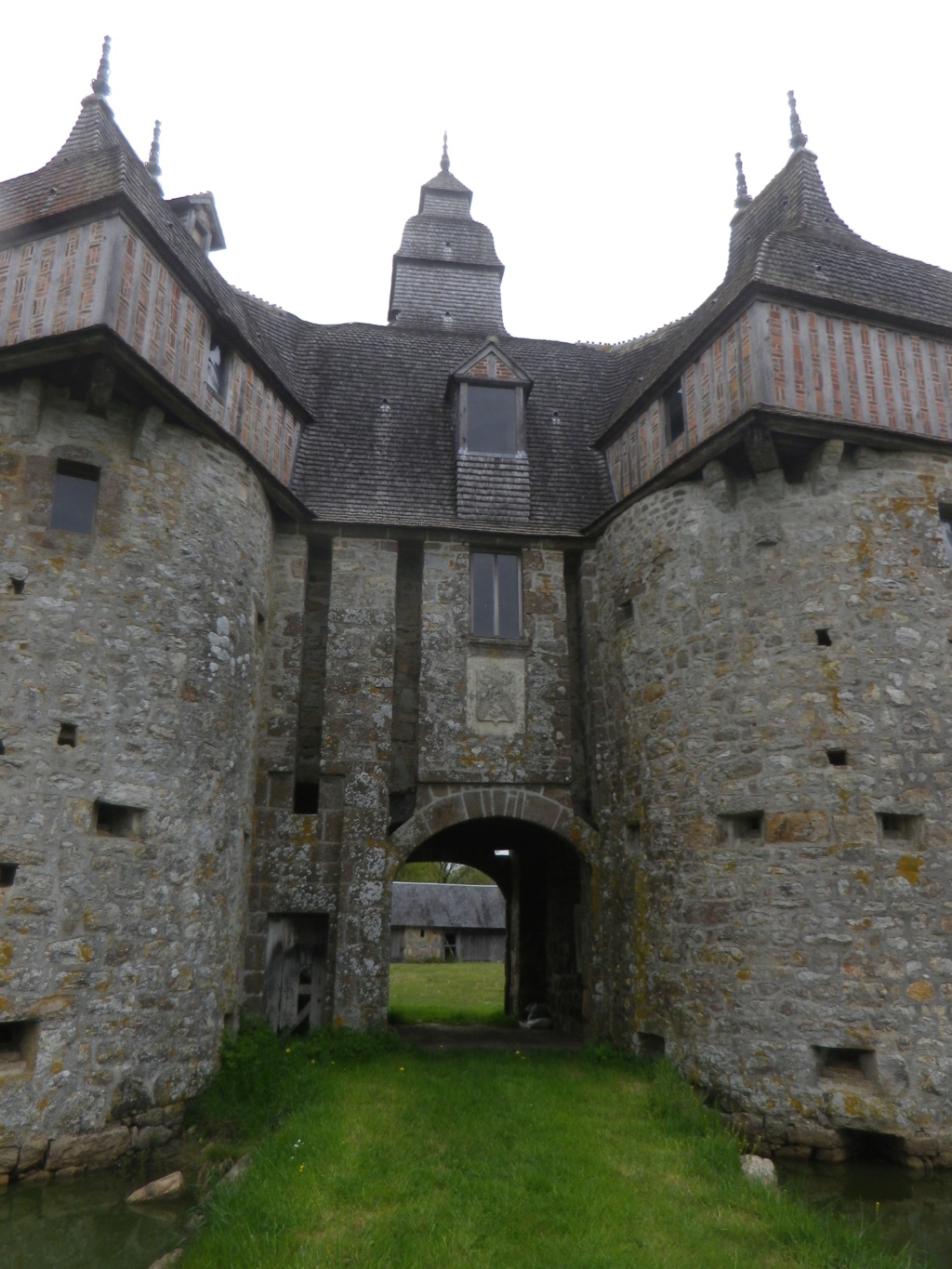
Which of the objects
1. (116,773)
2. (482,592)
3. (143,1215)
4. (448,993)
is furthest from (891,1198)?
(448,993)

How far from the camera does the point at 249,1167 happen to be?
7031 millimetres

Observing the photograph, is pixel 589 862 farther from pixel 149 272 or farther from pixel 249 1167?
pixel 149 272

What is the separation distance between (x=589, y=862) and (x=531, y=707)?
2.19 meters

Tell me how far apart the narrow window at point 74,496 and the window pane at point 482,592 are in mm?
5239

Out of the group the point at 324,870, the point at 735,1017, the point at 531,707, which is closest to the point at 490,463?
the point at 531,707

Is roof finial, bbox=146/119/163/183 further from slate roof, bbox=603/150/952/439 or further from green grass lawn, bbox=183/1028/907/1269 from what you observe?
green grass lawn, bbox=183/1028/907/1269

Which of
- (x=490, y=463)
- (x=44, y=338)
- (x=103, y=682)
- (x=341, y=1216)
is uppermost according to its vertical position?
(x=490, y=463)

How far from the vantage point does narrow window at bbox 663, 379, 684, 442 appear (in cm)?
1173

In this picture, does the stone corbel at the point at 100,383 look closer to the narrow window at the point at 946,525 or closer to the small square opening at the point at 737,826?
the small square opening at the point at 737,826

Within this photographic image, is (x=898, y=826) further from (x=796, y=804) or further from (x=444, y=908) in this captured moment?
(x=444, y=908)

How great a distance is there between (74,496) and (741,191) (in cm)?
1169

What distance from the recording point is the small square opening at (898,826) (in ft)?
29.3

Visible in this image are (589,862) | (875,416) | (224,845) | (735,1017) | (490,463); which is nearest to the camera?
(735,1017)

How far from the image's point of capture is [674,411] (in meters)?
11.9
